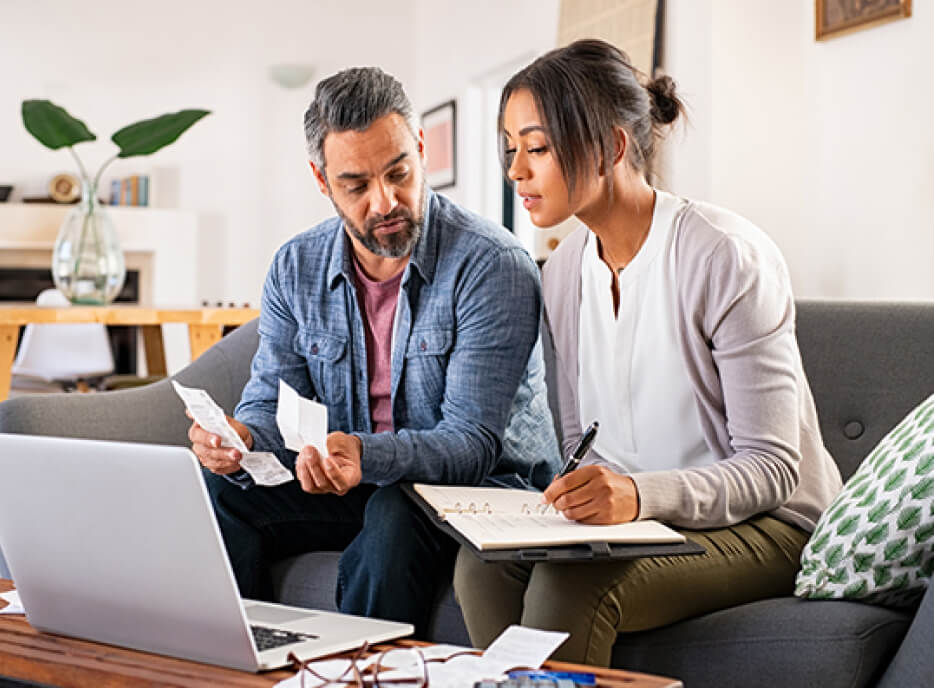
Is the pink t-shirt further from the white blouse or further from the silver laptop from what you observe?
the silver laptop

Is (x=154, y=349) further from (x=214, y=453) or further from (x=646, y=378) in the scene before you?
(x=646, y=378)

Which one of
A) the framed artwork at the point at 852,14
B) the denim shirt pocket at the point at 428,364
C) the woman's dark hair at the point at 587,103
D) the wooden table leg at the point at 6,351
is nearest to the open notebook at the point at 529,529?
the denim shirt pocket at the point at 428,364

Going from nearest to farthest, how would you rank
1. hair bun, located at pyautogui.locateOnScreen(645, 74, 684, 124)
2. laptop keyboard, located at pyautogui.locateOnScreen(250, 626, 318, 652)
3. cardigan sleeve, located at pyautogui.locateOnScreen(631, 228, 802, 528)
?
laptop keyboard, located at pyautogui.locateOnScreen(250, 626, 318, 652) < cardigan sleeve, located at pyautogui.locateOnScreen(631, 228, 802, 528) < hair bun, located at pyautogui.locateOnScreen(645, 74, 684, 124)

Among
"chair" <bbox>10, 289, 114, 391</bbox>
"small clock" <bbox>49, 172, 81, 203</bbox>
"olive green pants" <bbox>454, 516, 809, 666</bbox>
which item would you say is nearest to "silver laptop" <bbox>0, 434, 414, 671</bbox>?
"olive green pants" <bbox>454, 516, 809, 666</bbox>

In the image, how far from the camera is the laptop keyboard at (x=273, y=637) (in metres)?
1.08

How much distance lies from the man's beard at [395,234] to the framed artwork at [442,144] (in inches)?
159

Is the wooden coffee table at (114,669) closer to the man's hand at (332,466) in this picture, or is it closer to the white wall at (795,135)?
the man's hand at (332,466)

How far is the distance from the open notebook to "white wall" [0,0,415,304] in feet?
17.7

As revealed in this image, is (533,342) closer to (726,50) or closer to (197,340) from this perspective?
(197,340)

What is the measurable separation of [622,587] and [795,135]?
9.23 feet

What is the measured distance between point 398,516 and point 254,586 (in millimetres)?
349

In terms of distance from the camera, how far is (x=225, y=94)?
6.70 metres

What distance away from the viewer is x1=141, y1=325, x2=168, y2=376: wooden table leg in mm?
4113

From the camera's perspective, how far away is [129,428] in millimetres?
2139
